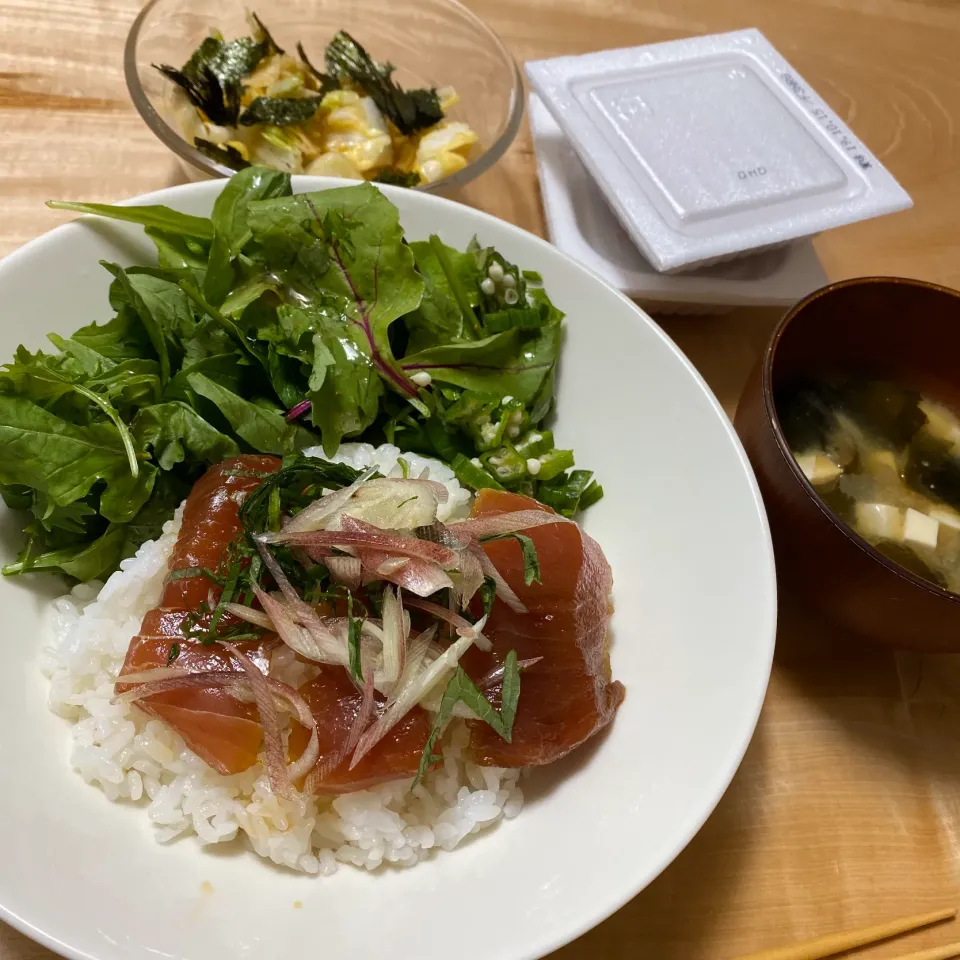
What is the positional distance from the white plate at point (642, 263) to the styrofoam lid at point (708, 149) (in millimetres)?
93

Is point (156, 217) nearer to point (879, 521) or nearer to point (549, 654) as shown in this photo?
point (549, 654)

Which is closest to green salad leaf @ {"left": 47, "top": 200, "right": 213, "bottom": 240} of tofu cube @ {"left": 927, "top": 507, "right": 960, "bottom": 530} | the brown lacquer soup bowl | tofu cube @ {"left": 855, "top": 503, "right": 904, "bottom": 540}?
the brown lacquer soup bowl

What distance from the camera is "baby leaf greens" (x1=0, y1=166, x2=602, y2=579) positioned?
1388mm

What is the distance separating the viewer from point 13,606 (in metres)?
1.36

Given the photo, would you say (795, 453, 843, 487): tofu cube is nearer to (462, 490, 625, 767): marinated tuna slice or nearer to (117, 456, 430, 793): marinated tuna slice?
A: (462, 490, 625, 767): marinated tuna slice

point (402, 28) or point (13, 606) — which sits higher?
point (402, 28)

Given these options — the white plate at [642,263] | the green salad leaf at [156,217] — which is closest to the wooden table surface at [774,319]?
the white plate at [642,263]

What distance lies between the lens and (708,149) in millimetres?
2164

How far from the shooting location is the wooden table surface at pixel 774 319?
58.0 inches

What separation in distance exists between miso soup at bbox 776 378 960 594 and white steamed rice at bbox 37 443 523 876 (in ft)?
3.06

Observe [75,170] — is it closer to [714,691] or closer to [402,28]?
[402,28]

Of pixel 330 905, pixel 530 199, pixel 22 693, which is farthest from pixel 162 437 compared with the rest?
pixel 530 199

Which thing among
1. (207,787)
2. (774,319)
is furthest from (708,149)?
(207,787)

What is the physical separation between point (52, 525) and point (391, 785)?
72cm
